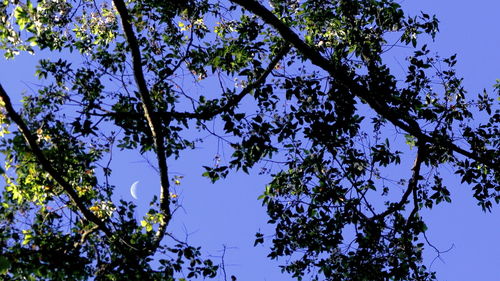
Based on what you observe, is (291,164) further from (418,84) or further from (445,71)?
(445,71)

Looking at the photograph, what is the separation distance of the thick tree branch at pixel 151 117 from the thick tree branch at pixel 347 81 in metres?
1.47

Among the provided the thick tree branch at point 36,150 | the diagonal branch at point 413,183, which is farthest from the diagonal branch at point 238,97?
the diagonal branch at point 413,183

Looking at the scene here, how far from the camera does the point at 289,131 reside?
7824 mm

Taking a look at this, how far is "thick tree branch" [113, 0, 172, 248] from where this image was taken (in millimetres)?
7035

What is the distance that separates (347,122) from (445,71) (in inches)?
97.2

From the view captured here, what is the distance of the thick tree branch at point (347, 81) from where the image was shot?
7.33m

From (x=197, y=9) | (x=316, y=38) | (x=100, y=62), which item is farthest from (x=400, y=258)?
(x=100, y=62)

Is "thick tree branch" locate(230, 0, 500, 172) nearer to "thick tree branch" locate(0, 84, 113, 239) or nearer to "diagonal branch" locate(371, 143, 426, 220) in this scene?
"diagonal branch" locate(371, 143, 426, 220)

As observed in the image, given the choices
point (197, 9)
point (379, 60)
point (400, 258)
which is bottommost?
point (400, 258)

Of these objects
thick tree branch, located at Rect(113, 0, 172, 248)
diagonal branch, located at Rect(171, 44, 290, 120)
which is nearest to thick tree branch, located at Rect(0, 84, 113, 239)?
thick tree branch, located at Rect(113, 0, 172, 248)

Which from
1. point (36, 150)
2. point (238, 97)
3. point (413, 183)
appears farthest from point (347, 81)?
point (36, 150)

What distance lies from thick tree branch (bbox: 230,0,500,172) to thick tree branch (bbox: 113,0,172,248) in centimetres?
147

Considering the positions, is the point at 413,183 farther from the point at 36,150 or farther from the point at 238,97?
the point at 36,150

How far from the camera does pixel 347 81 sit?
7.71 metres
